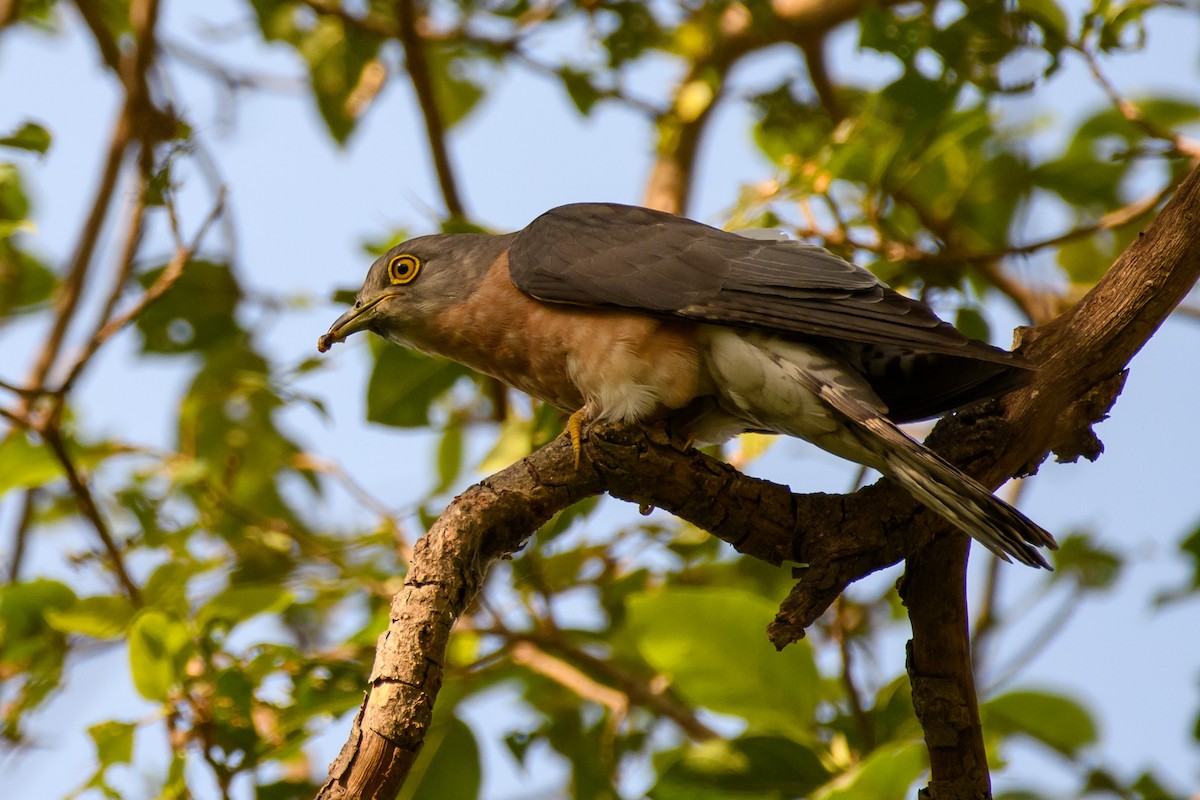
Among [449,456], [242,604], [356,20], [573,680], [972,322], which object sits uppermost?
[356,20]

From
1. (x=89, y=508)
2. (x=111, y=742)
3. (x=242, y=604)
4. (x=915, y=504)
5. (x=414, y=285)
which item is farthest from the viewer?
(x=89, y=508)

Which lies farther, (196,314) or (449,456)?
(196,314)

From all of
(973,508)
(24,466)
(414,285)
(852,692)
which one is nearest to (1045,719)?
(852,692)

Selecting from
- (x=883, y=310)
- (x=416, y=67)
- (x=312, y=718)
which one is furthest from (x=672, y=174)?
(x=312, y=718)

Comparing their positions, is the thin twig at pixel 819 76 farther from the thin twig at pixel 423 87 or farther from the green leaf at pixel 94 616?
the green leaf at pixel 94 616

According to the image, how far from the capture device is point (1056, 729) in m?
4.67

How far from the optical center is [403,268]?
482 cm

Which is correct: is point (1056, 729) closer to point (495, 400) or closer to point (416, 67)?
point (495, 400)

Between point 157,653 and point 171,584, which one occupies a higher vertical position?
point 171,584

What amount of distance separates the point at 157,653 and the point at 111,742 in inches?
12.1

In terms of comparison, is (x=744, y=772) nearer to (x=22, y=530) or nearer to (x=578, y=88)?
(x=578, y=88)

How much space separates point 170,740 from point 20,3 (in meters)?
4.74

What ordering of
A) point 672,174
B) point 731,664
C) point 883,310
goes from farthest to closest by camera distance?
point 672,174 → point 731,664 → point 883,310

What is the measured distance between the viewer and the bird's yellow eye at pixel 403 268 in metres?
4.77
